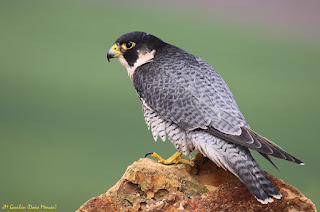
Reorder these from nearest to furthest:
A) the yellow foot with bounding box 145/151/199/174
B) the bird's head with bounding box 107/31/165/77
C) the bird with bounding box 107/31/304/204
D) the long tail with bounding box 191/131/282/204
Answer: the long tail with bounding box 191/131/282/204 < the bird with bounding box 107/31/304/204 < the yellow foot with bounding box 145/151/199/174 < the bird's head with bounding box 107/31/165/77

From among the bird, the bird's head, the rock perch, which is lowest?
the rock perch

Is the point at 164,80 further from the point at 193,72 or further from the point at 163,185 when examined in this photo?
the point at 163,185

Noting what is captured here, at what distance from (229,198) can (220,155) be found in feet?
1.15

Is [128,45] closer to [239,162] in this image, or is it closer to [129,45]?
[129,45]

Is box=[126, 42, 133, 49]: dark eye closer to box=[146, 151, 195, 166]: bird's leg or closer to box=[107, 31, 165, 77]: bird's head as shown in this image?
box=[107, 31, 165, 77]: bird's head

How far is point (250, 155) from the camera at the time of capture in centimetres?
357

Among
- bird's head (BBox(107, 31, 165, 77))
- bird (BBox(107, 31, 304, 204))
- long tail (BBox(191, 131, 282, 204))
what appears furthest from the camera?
bird's head (BBox(107, 31, 165, 77))

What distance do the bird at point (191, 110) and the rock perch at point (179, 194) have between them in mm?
184

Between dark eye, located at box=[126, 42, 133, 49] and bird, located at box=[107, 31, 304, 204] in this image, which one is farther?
dark eye, located at box=[126, 42, 133, 49]

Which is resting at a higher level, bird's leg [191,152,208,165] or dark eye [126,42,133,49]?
dark eye [126,42,133,49]

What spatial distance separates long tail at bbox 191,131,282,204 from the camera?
3281mm

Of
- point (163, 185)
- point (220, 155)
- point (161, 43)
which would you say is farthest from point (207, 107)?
point (161, 43)

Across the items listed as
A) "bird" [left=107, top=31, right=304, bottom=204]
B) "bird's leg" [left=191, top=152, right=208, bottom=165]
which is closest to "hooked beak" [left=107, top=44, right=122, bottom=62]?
"bird" [left=107, top=31, right=304, bottom=204]

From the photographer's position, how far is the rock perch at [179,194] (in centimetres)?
342
